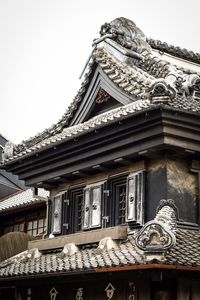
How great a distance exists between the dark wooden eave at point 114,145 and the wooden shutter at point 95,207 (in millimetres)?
563

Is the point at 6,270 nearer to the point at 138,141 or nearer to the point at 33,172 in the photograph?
the point at 33,172

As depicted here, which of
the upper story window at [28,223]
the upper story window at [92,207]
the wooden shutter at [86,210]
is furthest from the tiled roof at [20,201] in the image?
the upper story window at [92,207]

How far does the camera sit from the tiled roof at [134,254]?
10.6m

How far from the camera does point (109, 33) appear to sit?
58.5 feet

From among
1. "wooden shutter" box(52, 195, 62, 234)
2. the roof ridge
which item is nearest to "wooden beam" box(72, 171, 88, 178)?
"wooden shutter" box(52, 195, 62, 234)

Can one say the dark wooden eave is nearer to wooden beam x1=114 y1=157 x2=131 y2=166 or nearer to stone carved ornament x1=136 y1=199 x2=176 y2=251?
wooden beam x1=114 y1=157 x2=131 y2=166

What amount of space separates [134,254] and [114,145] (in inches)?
132

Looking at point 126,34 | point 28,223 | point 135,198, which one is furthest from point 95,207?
point 28,223

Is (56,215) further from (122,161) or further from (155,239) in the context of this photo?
(155,239)

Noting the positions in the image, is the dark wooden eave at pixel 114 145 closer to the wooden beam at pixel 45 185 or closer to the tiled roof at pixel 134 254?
the wooden beam at pixel 45 185

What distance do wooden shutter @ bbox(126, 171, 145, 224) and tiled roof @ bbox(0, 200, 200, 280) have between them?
44 centimetres

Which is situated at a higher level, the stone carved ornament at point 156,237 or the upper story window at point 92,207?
the upper story window at point 92,207

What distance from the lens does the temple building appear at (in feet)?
38.3

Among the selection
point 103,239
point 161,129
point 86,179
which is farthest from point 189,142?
point 86,179
